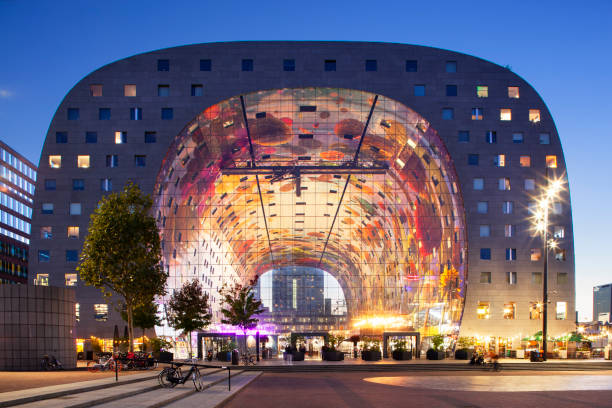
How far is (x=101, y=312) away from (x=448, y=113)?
32.5 metres

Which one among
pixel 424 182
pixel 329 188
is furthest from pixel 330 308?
pixel 424 182

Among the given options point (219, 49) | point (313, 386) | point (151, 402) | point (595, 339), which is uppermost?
point (219, 49)

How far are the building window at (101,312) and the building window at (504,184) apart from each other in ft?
110

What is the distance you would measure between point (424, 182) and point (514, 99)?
1023 centimetres

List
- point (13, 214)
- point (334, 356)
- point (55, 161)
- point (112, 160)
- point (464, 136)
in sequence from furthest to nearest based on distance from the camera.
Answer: point (13, 214) < point (464, 136) < point (55, 161) < point (112, 160) < point (334, 356)

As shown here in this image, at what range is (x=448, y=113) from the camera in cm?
5569

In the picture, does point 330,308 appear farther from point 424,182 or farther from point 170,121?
point 170,121

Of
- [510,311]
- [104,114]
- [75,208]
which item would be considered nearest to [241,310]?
[75,208]

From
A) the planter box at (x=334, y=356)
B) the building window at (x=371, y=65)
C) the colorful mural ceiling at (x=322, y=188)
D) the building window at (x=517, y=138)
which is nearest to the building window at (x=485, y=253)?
the colorful mural ceiling at (x=322, y=188)

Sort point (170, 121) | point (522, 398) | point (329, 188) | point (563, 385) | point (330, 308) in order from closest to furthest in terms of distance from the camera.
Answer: point (522, 398), point (563, 385), point (170, 121), point (329, 188), point (330, 308)

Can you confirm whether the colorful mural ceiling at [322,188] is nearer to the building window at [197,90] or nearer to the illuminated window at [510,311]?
the building window at [197,90]

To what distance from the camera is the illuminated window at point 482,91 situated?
5644 centimetres

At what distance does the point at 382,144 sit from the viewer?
57250mm

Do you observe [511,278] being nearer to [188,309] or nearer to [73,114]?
[188,309]
